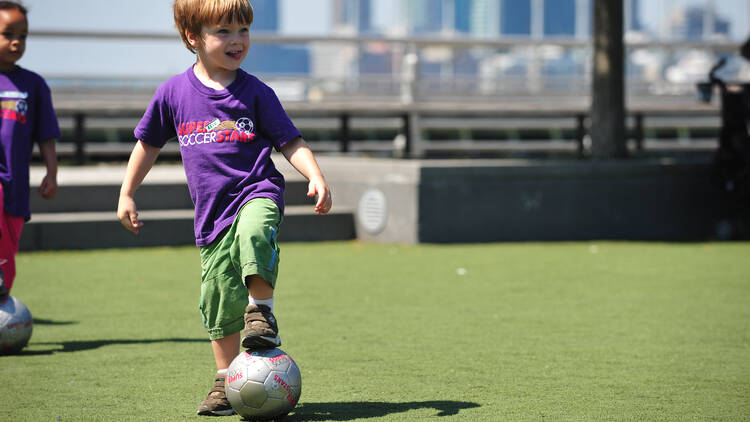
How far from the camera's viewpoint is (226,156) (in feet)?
13.3

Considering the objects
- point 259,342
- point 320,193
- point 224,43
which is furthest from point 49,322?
point 320,193

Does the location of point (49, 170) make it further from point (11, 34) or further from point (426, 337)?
point (426, 337)

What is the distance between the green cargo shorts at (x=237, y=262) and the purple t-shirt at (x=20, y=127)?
1.79m

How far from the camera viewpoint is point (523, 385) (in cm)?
464

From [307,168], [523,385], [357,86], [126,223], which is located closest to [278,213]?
[307,168]

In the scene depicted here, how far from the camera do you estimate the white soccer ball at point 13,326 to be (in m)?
5.26

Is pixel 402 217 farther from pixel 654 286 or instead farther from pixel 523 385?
pixel 523 385

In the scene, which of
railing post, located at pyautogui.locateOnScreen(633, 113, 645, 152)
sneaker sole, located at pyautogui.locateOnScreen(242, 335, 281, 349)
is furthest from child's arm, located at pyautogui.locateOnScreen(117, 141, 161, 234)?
railing post, located at pyautogui.locateOnScreen(633, 113, 645, 152)

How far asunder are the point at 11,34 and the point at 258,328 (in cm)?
260

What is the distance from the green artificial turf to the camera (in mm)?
4316

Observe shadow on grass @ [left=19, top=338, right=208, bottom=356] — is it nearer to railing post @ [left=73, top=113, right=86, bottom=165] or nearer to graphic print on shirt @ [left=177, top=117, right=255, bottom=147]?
graphic print on shirt @ [left=177, top=117, right=255, bottom=147]

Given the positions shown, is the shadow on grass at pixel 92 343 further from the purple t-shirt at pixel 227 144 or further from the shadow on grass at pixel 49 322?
the purple t-shirt at pixel 227 144

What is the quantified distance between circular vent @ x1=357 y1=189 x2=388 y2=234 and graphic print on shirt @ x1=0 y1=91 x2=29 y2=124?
5555mm

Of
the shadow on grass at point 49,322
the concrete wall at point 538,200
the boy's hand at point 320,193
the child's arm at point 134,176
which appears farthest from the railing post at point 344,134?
the boy's hand at point 320,193
